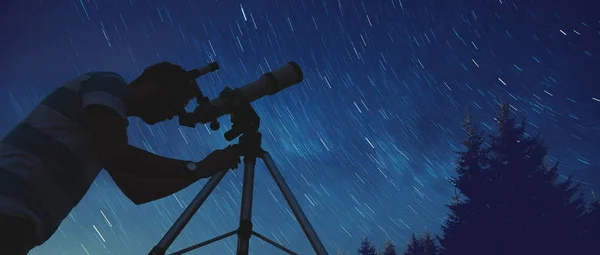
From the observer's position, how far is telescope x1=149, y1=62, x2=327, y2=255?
235 centimetres

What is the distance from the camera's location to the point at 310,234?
7.77 ft

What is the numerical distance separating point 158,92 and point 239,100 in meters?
1.00

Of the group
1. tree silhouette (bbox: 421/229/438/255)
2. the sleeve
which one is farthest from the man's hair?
tree silhouette (bbox: 421/229/438/255)

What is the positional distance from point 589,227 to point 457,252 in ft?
20.3

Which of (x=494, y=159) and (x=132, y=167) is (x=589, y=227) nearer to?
(x=494, y=159)

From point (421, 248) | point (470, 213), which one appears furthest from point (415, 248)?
point (470, 213)

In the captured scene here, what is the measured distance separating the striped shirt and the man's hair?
0.58ft

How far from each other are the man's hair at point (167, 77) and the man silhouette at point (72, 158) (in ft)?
0.08

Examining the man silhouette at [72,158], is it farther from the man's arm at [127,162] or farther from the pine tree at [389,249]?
the pine tree at [389,249]

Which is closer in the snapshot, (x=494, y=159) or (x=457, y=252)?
(x=457, y=252)

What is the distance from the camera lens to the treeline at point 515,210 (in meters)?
16.3

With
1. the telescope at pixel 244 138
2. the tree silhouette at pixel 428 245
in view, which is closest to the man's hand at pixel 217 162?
the telescope at pixel 244 138

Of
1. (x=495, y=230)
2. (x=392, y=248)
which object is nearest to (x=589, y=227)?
(x=495, y=230)

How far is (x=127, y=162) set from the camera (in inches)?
61.7
